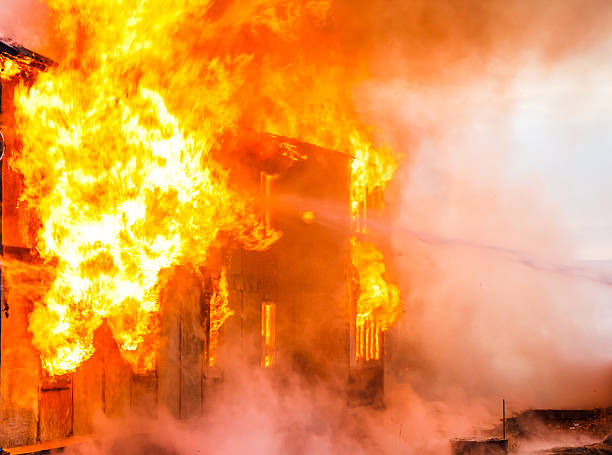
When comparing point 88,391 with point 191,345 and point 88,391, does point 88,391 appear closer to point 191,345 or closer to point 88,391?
point 88,391

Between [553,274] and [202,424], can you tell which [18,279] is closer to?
[202,424]

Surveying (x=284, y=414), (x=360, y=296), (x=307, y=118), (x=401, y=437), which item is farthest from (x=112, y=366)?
(x=307, y=118)

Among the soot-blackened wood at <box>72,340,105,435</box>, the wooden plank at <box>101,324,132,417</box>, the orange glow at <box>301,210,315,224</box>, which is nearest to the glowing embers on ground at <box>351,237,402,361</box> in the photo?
the orange glow at <box>301,210,315,224</box>

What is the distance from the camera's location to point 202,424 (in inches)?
475

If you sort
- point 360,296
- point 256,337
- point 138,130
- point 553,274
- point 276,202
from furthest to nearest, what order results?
point 553,274, point 360,296, point 276,202, point 256,337, point 138,130

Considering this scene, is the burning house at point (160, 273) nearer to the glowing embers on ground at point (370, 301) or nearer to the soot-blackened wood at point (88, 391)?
the soot-blackened wood at point (88, 391)

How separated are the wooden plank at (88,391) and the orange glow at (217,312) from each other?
2.66 m

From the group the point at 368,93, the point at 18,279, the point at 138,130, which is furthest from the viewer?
the point at 368,93

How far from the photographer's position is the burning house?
930 cm

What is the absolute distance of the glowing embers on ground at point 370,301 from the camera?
1781 centimetres

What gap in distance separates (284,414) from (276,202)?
5139 millimetres

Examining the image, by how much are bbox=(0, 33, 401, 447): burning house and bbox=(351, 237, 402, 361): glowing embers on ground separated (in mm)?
500

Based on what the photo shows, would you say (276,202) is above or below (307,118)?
below

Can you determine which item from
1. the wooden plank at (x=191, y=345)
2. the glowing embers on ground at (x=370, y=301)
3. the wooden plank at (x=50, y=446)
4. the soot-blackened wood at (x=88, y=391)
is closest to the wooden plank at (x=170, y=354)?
the wooden plank at (x=191, y=345)
